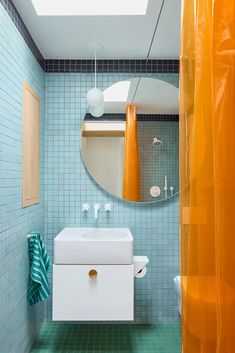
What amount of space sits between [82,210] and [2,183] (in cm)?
106

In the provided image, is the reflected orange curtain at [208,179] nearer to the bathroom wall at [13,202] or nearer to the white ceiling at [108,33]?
the bathroom wall at [13,202]

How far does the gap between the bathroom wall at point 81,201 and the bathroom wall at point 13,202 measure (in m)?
0.43

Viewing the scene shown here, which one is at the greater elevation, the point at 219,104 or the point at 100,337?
the point at 219,104

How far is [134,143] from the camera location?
8.74 ft

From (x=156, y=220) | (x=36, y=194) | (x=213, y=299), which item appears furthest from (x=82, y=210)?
(x=213, y=299)

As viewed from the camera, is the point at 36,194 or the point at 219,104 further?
the point at 36,194

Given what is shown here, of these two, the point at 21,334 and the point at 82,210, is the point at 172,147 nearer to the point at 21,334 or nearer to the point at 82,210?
the point at 82,210

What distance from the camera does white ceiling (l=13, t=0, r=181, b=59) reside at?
2.02m

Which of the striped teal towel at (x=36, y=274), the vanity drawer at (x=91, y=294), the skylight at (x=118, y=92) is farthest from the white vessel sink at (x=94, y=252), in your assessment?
the skylight at (x=118, y=92)

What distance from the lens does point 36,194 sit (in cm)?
244

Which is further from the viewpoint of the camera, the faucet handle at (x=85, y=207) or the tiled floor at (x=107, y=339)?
the faucet handle at (x=85, y=207)

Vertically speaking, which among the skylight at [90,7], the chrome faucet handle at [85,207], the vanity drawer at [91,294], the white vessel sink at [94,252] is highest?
the skylight at [90,7]

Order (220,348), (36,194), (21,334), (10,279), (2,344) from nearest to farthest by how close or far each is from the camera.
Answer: (220,348), (2,344), (10,279), (21,334), (36,194)

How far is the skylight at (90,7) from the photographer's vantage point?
1.94 meters
